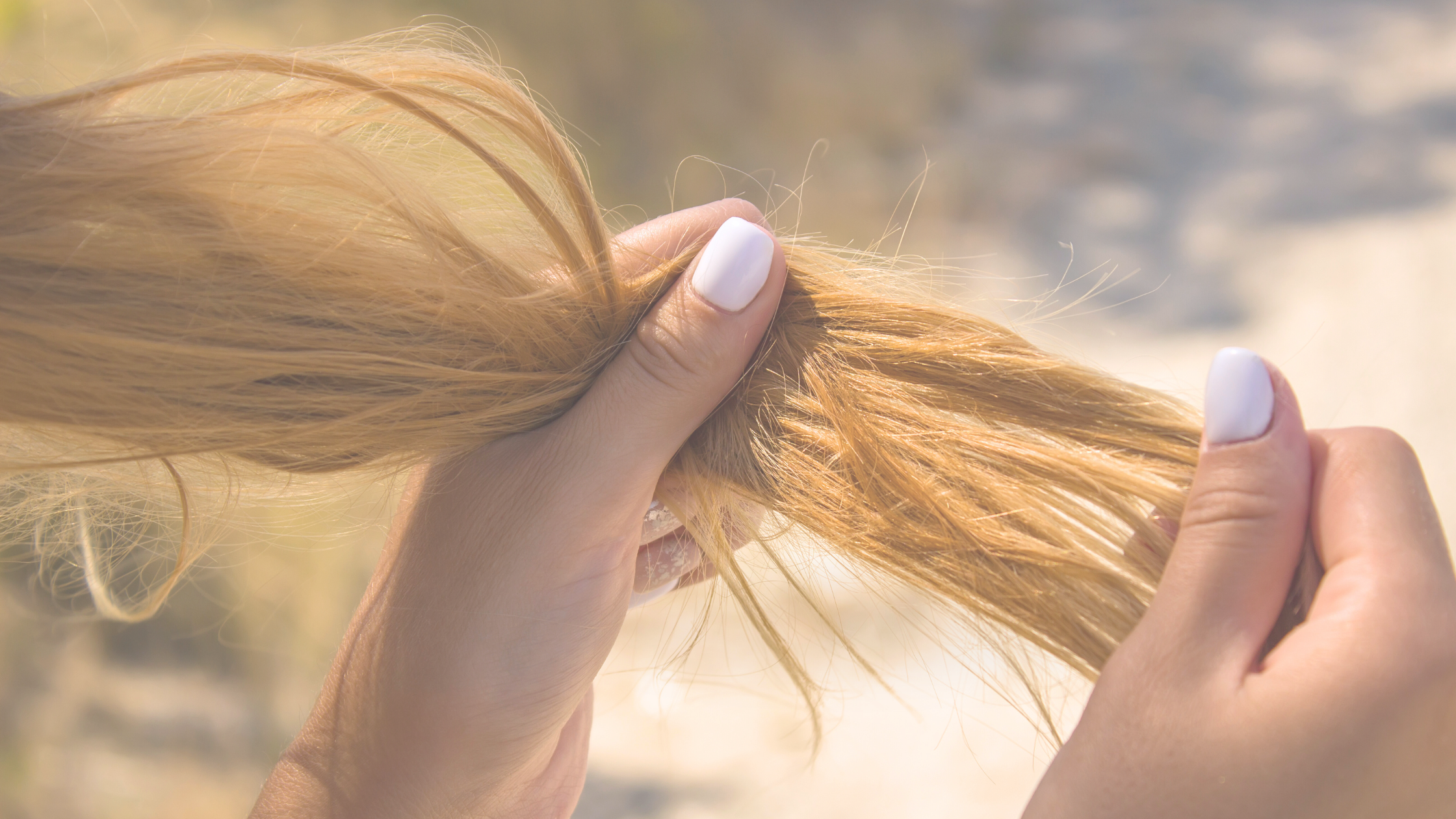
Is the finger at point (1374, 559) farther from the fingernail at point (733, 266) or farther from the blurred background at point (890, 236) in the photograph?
the fingernail at point (733, 266)

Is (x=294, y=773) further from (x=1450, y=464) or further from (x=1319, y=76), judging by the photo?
(x=1319, y=76)

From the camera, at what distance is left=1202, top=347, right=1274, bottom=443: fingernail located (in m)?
0.69

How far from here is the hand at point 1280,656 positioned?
0.59 metres

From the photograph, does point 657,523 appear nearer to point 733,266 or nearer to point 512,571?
point 512,571

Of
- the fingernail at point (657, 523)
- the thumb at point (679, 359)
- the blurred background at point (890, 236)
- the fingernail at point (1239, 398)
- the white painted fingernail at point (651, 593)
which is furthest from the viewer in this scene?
the blurred background at point (890, 236)

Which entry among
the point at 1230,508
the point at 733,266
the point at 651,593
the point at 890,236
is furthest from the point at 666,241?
the point at 890,236

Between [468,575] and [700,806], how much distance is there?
1.77 metres

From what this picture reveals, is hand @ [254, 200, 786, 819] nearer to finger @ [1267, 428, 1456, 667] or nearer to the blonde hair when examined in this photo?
the blonde hair

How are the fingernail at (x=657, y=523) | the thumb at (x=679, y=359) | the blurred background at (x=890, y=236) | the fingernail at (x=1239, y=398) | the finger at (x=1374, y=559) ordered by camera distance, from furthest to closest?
the blurred background at (x=890, y=236) < the fingernail at (x=657, y=523) < the thumb at (x=679, y=359) < the fingernail at (x=1239, y=398) < the finger at (x=1374, y=559)

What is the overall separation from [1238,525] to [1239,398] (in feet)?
0.33

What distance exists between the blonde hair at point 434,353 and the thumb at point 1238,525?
3.3 inches

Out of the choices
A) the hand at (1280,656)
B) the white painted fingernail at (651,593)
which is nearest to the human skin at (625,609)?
the hand at (1280,656)

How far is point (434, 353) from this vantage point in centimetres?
83

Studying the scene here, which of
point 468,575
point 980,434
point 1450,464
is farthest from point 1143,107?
point 468,575
